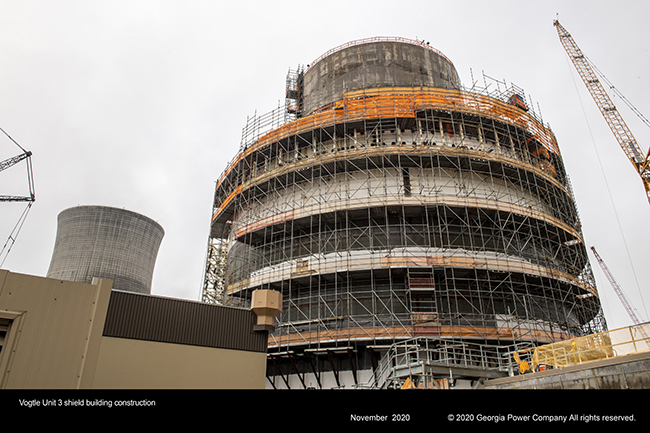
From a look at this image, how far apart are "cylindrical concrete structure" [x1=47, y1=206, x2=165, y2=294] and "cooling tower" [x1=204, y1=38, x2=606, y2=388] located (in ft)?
55.3

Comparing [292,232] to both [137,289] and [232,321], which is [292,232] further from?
[137,289]

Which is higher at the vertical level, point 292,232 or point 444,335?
point 292,232

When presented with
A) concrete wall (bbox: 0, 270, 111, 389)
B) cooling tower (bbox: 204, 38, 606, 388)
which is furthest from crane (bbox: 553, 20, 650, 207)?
concrete wall (bbox: 0, 270, 111, 389)

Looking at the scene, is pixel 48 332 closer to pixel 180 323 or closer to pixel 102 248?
pixel 180 323

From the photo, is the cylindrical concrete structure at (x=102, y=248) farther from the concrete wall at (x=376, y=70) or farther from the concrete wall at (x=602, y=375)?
the concrete wall at (x=602, y=375)

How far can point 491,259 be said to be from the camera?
73.9ft

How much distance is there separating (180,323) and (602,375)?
12.6m

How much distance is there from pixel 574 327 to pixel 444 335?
9.49 metres

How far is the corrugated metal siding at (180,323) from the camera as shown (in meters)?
13.7

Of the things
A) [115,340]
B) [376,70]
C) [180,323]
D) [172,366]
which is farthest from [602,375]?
[376,70]

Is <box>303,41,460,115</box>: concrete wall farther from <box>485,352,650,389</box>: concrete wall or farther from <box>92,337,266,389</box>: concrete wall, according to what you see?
<box>485,352,650,389</box>: concrete wall

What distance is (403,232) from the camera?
24031 mm

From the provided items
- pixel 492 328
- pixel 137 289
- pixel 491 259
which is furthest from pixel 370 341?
pixel 137 289
